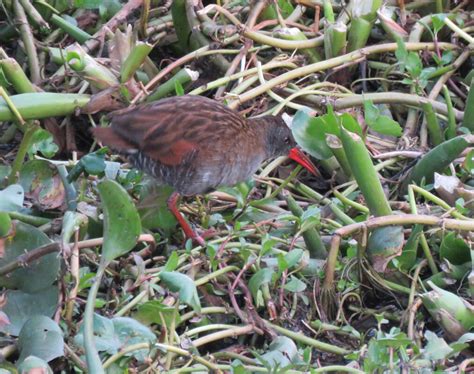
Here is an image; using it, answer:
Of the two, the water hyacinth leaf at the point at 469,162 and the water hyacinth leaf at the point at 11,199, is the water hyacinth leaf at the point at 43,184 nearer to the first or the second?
the water hyacinth leaf at the point at 11,199

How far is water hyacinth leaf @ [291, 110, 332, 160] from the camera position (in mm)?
3781

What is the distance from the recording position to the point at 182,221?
3816 millimetres

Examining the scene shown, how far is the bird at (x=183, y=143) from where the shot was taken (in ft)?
12.9

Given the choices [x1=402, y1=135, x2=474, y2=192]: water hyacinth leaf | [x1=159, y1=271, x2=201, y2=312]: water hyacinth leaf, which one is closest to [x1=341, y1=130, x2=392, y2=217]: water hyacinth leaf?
[x1=402, y1=135, x2=474, y2=192]: water hyacinth leaf

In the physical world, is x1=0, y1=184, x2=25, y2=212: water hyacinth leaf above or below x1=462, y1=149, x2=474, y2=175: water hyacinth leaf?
above

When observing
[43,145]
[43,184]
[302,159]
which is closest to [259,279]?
[43,184]

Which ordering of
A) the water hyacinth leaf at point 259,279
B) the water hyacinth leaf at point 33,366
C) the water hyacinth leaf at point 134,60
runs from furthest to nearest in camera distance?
the water hyacinth leaf at point 134,60 < the water hyacinth leaf at point 259,279 < the water hyacinth leaf at point 33,366

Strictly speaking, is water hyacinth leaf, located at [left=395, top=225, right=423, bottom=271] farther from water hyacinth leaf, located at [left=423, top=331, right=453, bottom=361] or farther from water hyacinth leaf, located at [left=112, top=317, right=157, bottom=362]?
water hyacinth leaf, located at [left=112, top=317, right=157, bottom=362]

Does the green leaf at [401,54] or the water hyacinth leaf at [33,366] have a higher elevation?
the green leaf at [401,54]

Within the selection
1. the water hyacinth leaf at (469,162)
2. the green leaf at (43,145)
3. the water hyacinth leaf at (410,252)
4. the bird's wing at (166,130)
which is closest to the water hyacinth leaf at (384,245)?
the water hyacinth leaf at (410,252)

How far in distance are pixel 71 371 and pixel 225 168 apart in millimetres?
1176

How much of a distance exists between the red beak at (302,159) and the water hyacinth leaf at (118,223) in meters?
1.27

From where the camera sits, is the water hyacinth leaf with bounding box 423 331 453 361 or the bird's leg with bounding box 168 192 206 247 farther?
the bird's leg with bounding box 168 192 206 247

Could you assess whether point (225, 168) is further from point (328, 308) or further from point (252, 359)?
point (252, 359)
